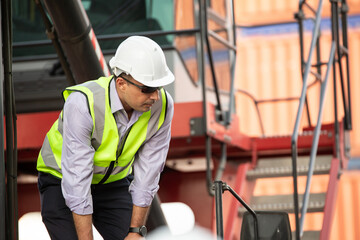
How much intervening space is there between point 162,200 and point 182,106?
1.36 m

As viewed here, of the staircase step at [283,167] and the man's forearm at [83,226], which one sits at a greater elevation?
the man's forearm at [83,226]

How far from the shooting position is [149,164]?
12.4 ft

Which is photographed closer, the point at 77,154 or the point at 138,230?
the point at 77,154

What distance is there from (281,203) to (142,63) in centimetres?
375

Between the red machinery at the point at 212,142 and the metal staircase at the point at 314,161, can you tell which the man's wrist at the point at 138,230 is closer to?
the red machinery at the point at 212,142

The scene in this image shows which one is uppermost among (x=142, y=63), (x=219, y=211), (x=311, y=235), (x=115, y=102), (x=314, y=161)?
(x=142, y=63)

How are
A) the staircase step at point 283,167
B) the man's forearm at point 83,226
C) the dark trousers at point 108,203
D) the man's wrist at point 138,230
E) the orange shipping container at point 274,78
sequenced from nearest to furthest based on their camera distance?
the man's forearm at point 83,226 → the man's wrist at point 138,230 → the dark trousers at point 108,203 → the staircase step at point 283,167 → the orange shipping container at point 274,78

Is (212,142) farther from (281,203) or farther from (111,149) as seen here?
(111,149)

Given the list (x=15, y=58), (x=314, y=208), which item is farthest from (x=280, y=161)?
(x=15, y=58)

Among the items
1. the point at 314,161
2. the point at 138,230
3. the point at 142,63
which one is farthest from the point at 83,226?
the point at 314,161

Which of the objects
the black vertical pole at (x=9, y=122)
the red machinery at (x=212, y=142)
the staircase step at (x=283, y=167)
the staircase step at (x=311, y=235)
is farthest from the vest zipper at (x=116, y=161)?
the staircase step at (x=283, y=167)

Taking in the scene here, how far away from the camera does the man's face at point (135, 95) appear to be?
11.3 ft

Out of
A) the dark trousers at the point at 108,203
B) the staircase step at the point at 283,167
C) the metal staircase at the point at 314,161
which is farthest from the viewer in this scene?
the staircase step at the point at 283,167

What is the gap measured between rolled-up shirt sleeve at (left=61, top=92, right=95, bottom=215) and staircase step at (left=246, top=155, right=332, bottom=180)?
12.4ft
